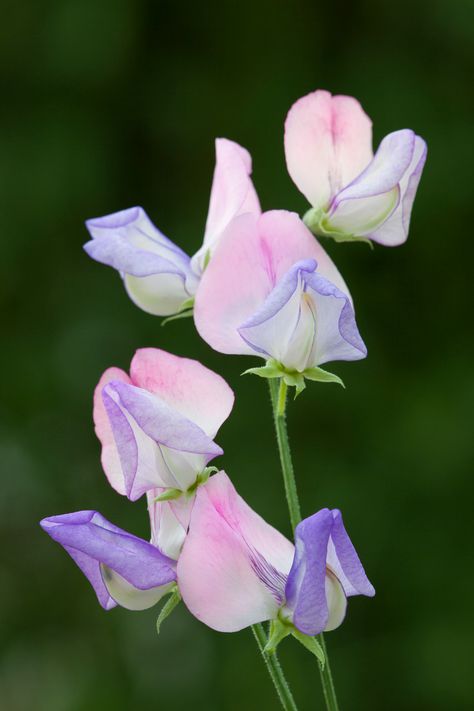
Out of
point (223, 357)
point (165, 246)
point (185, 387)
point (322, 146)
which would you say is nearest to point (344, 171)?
point (322, 146)

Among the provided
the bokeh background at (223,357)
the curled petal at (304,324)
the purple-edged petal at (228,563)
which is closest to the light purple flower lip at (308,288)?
the curled petal at (304,324)

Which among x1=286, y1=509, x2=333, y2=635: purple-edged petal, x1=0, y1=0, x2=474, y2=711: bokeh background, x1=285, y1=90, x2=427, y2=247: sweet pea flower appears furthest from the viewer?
x1=0, y1=0, x2=474, y2=711: bokeh background

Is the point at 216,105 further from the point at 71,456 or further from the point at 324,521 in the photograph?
the point at 324,521

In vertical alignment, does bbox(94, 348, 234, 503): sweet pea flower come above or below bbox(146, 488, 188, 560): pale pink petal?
above

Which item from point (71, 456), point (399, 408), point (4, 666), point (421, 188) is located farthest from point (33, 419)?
point (421, 188)

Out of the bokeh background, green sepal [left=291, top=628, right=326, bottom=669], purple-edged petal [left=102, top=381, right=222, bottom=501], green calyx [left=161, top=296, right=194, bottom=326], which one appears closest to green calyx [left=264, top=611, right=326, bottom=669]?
green sepal [left=291, top=628, right=326, bottom=669]

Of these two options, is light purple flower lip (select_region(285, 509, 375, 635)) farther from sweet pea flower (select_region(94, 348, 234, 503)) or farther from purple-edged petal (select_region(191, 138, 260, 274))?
purple-edged petal (select_region(191, 138, 260, 274))

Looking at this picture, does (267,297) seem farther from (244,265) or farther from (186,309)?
(186,309)

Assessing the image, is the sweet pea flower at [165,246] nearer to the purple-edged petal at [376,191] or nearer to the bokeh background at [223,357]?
the purple-edged petal at [376,191]
